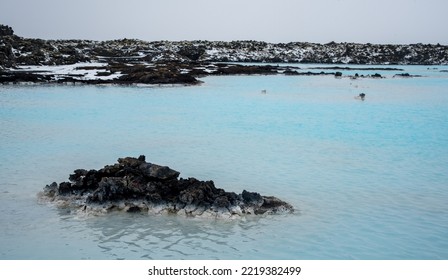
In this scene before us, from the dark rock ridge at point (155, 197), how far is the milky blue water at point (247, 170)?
1.06 feet

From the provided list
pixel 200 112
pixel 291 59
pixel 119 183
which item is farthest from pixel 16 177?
pixel 291 59

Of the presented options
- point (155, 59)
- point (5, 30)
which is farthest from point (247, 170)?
point (5, 30)

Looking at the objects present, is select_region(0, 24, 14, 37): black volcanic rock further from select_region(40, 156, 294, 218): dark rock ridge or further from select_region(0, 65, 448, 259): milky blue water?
select_region(40, 156, 294, 218): dark rock ridge

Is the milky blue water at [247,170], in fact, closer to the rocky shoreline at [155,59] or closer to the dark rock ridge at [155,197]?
the dark rock ridge at [155,197]

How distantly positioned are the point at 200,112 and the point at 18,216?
16.5 metres

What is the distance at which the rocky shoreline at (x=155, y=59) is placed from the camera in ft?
136

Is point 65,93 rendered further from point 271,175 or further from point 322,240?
point 322,240

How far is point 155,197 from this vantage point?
31.0 ft

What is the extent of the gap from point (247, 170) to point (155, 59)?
66.1 metres

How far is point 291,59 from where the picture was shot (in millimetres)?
103188

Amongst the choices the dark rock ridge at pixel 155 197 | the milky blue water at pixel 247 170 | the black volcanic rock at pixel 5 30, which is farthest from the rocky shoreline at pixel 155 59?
the dark rock ridge at pixel 155 197

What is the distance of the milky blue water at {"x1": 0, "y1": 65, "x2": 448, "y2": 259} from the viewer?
7.84 meters

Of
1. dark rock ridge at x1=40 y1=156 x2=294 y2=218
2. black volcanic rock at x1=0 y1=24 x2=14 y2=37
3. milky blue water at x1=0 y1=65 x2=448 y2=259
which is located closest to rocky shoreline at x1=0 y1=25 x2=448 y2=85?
black volcanic rock at x1=0 y1=24 x2=14 y2=37
